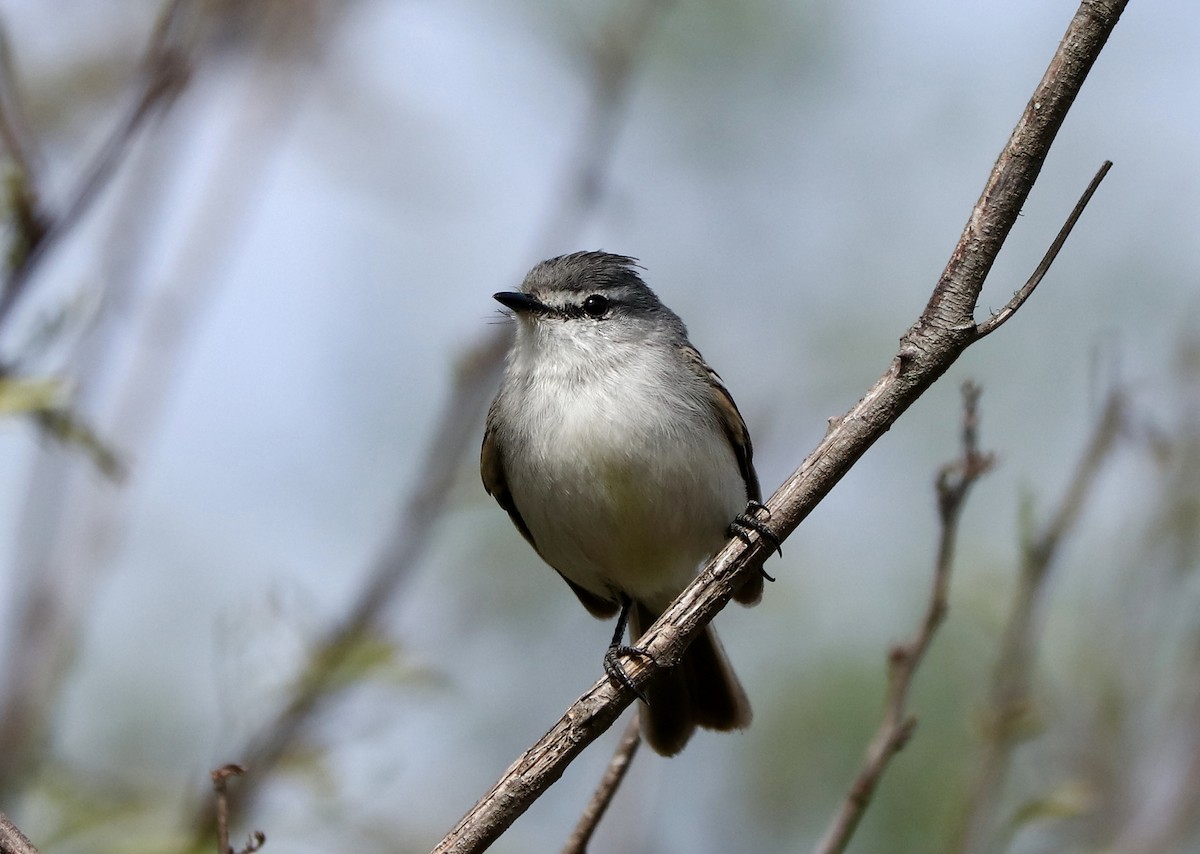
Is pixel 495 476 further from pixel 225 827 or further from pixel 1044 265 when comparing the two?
pixel 1044 265

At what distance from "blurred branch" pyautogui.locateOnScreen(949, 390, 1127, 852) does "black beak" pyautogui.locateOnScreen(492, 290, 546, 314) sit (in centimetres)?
196

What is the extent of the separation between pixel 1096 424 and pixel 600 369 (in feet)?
5.39

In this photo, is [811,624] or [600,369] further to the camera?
[811,624]

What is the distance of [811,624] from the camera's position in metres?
6.76

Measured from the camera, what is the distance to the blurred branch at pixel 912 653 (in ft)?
10.2

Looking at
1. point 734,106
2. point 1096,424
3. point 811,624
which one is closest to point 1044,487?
point 811,624

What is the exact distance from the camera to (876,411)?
9.14 ft

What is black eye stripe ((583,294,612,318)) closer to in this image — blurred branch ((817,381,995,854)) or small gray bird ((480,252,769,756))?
small gray bird ((480,252,769,756))

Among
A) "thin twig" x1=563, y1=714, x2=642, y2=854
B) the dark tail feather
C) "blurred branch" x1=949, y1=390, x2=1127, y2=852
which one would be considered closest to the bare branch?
"blurred branch" x1=949, y1=390, x2=1127, y2=852

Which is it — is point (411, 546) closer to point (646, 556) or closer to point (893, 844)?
point (646, 556)

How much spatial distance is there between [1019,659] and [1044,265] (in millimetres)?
1356

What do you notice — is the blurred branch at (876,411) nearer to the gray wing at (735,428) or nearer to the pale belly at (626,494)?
the pale belly at (626,494)

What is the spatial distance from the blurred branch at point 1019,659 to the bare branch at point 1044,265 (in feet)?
3.74

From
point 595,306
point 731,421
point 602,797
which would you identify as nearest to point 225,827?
point 602,797
